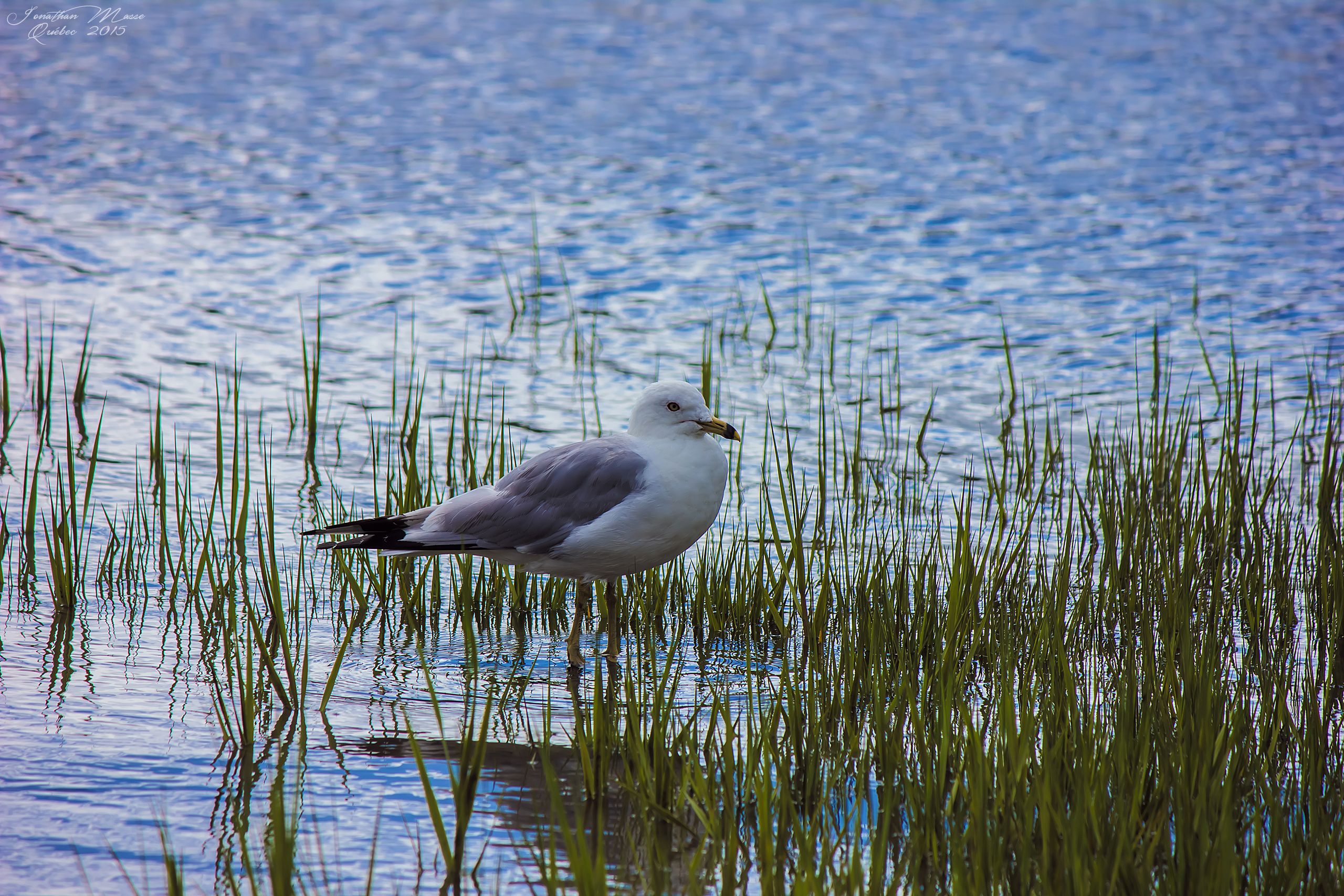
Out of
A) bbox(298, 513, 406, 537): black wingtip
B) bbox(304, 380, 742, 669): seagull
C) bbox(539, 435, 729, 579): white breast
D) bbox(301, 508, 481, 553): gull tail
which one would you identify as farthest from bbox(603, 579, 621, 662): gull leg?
bbox(298, 513, 406, 537): black wingtip

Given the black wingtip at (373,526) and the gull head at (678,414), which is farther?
the gull head at (678,414)

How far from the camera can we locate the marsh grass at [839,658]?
3.29 meters

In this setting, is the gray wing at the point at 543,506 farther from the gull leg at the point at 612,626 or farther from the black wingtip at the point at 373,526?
the gull leg at the point at 612,626

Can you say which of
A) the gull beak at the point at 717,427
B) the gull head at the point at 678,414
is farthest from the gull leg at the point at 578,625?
the gull beak at the point at 717,427

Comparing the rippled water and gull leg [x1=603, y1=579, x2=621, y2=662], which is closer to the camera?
the rippled water

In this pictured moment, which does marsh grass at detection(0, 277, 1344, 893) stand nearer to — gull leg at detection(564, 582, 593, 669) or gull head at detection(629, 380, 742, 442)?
gull leg at detection(564, 582, 593, 669)

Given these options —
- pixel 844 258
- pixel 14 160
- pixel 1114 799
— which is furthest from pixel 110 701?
Result: pixel 14 160

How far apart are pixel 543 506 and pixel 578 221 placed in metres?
8.81

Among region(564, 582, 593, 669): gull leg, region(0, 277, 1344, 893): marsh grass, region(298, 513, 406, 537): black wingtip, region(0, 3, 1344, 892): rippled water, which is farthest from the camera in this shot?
region(564, 582, 593, 669): gull leg

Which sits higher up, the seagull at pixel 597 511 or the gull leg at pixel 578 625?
the seagull at pixel 597 511

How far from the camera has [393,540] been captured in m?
5.15

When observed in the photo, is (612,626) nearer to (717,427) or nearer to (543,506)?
(543,506)

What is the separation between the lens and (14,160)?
14375 mm

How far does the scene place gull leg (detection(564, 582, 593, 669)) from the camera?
17.1ft
